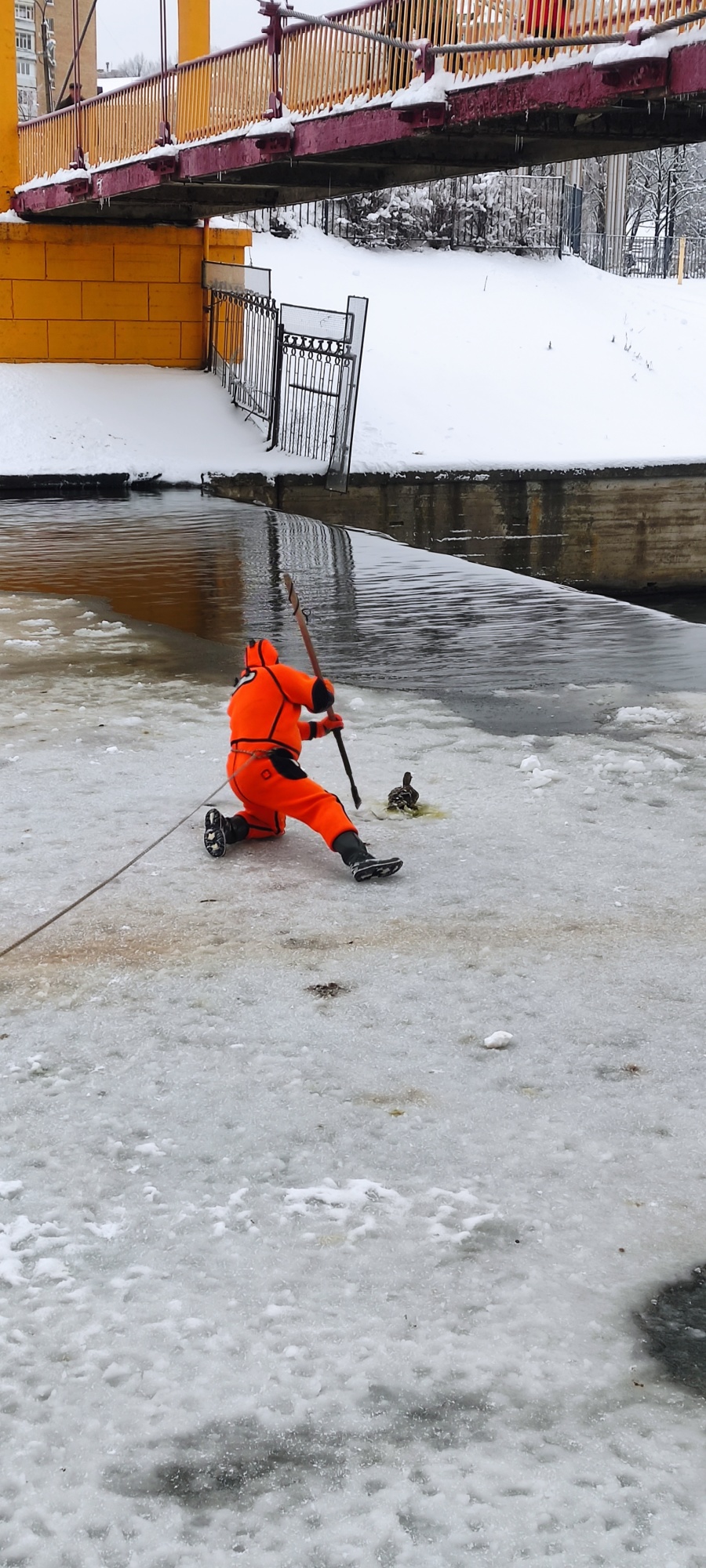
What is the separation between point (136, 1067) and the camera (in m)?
3.62

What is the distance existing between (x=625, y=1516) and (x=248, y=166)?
43.6 ft

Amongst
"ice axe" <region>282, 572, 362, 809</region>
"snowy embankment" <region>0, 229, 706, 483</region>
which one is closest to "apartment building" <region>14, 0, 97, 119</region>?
"snowy embankment" <region>0, 229, 706, 483</region>

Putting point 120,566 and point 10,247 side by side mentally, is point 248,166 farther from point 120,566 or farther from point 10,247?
→ point 10,247

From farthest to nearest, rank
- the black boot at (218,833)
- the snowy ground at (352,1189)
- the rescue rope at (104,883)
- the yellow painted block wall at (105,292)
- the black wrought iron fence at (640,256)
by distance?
the black wrought iron fence at (640,256)
the yellow painted block wall at (105,292)
the black boot at (218,833)
the rescue rope at (104,883)
the snowy ground at (352,1189)

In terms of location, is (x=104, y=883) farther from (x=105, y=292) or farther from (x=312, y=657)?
(x=105, y=292)

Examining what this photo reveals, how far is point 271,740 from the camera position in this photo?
5.18m

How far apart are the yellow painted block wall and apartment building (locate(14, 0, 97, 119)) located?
218cm

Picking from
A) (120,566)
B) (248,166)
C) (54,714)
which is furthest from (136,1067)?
(248,166)

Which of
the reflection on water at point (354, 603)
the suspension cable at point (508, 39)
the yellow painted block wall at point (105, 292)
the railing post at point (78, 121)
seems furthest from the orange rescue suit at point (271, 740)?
the yellow painted block wall at point (105, 292)

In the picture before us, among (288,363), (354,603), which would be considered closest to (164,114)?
(288,363)

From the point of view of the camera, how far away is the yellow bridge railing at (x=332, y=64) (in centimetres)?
918

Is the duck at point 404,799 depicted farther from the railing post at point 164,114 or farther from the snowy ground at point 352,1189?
the railing post at point 164,114

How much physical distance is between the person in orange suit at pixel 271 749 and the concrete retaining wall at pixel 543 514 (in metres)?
12.0

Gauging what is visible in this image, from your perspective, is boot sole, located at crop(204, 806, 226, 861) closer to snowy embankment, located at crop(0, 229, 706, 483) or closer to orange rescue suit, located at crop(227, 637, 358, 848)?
orange rescue suit, located at crop(227, 637, 358, 848)
